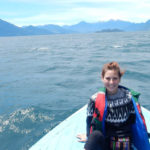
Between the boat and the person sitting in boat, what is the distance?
95cm

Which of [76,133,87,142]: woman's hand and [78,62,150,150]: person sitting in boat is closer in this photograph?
[78,62,150,150]: person sitting in boat

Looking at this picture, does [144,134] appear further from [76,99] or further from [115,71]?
[76,99]

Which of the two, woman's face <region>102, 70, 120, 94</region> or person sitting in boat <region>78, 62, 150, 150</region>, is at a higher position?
woman's face <region>102, 70, 120, 94</region>

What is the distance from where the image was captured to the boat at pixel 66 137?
10.9 ft

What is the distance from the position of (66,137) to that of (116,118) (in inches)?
60.1

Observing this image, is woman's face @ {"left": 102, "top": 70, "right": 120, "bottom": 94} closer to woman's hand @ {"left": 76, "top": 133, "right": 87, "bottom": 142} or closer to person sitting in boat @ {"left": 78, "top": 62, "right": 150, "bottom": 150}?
person sitting in boat @ {"left": 78, "top": 62, "right": 150, "bottom": 150}

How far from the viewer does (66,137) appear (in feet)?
11.8

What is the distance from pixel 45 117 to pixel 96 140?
3.84 metres

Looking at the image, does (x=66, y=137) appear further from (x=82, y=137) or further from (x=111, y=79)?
(x=111, y=79)

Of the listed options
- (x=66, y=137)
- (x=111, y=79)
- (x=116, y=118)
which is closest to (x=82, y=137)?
(x=66, y=137)

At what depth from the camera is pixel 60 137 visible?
12.1 ft

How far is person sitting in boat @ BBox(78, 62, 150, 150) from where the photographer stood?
7.84ft

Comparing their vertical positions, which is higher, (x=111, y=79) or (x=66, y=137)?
(x=111, y=79)

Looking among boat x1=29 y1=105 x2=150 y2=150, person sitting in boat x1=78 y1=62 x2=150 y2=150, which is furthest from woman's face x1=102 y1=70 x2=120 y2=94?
boat x1=29 y1=105 x2=150 y2=150
